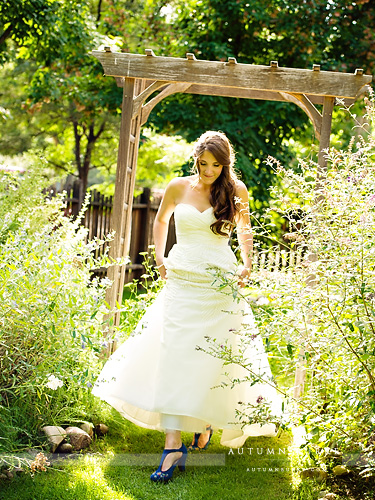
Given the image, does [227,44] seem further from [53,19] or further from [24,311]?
[24,311]

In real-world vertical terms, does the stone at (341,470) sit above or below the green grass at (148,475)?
above

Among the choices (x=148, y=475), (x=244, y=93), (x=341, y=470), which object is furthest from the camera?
(x=244, y=93)

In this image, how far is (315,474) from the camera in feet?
11.3

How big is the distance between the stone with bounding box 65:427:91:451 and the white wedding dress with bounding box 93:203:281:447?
0.83ft

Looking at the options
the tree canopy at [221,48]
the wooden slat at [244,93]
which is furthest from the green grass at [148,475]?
the tree canopy at [221,48]

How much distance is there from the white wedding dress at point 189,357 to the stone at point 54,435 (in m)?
0.32

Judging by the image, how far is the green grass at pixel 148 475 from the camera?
10.3 ft

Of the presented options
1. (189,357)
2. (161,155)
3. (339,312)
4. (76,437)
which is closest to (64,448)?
(76,437)

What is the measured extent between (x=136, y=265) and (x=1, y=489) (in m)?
7.85

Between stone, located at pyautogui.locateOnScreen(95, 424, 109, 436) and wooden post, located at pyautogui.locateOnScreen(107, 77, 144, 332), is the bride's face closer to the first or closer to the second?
wooden post, located at pyautogui.locateOnScreen(107, 77, 144, 332)

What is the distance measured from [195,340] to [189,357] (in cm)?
11

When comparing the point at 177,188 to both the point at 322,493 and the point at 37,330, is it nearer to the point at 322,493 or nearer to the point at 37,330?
the point at 37,330

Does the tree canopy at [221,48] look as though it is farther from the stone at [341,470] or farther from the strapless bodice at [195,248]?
the stone at [341,470]

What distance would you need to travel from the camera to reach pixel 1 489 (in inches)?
119
